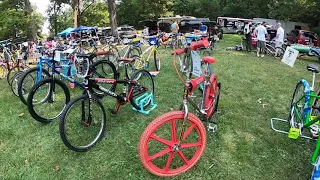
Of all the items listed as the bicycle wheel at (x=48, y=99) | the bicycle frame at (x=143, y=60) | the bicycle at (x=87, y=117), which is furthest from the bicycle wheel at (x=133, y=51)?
the bicycle at (x=87, y=117)

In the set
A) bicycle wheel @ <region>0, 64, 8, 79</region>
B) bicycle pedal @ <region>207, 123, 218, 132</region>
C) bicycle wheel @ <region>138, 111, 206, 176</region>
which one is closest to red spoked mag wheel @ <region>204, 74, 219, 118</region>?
bicycle pedal @ <region>207, 123, 218, 132</region>

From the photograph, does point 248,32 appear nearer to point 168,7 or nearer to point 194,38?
point 194,38

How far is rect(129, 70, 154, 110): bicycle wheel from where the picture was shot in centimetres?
398

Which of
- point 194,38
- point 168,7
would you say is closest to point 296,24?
point 168,7

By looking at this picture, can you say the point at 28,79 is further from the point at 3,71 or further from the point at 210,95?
the point at 210,95

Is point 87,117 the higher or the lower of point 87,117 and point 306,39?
the lower

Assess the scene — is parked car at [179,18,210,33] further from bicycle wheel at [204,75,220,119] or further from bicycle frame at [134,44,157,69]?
bicycle wheel at [204,75,220,119]

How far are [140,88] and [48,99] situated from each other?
1518 millimetres

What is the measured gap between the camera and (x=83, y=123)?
335 cm

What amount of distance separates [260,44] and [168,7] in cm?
2159

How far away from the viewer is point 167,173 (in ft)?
8.95

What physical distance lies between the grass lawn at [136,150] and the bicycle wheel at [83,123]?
0.13 metres

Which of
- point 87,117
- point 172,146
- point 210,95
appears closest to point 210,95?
point 210,95

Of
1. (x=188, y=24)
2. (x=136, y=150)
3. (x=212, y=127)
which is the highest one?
(x=188, y=24)
